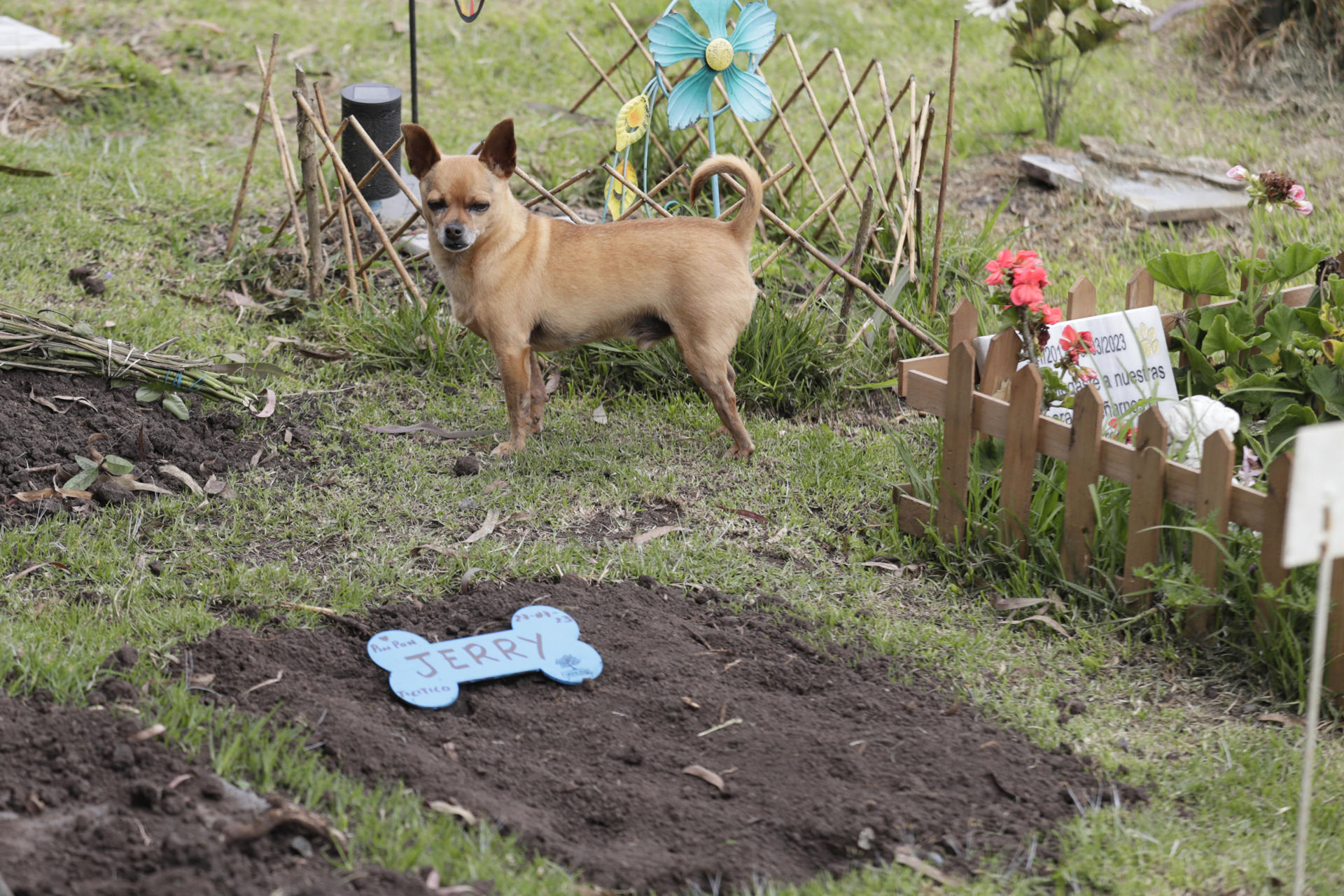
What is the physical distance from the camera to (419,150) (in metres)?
4.53

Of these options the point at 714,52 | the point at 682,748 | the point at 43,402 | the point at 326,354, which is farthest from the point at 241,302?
the point at 682,748

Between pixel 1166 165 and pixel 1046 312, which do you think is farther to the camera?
pixel 1166 165

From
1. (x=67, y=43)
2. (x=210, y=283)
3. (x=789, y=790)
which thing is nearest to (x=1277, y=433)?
(x=789, y=790)

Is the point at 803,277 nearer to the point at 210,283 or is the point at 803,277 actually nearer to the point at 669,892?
the point at 210,283

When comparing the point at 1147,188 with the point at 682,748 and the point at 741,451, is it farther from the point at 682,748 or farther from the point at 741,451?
the point at 682,748

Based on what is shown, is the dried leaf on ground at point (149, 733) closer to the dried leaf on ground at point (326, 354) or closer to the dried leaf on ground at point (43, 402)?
the dried leaf on ground at point (43, 402)

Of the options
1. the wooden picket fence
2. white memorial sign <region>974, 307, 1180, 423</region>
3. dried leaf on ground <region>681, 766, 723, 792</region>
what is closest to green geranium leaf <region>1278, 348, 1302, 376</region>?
white memorial sign <region>974, 307, 1180, 423</region>

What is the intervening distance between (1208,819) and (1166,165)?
6103 mm

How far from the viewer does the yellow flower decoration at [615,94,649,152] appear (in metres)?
5.39

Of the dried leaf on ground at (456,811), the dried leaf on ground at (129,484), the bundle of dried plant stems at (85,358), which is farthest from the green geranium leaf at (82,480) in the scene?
the dried leaf on ground at (456,811)

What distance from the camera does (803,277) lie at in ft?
20.9

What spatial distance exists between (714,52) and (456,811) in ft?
12.4

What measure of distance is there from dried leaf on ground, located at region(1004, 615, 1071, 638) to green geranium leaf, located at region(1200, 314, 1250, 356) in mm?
1353

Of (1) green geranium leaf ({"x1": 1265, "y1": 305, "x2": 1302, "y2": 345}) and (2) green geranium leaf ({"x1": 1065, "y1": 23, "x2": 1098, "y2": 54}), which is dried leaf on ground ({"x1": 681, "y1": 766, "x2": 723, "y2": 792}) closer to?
(1) green geranium leaf ({"x1": 1265, "y1": 305, "x2": 1302, "y2": 345})
